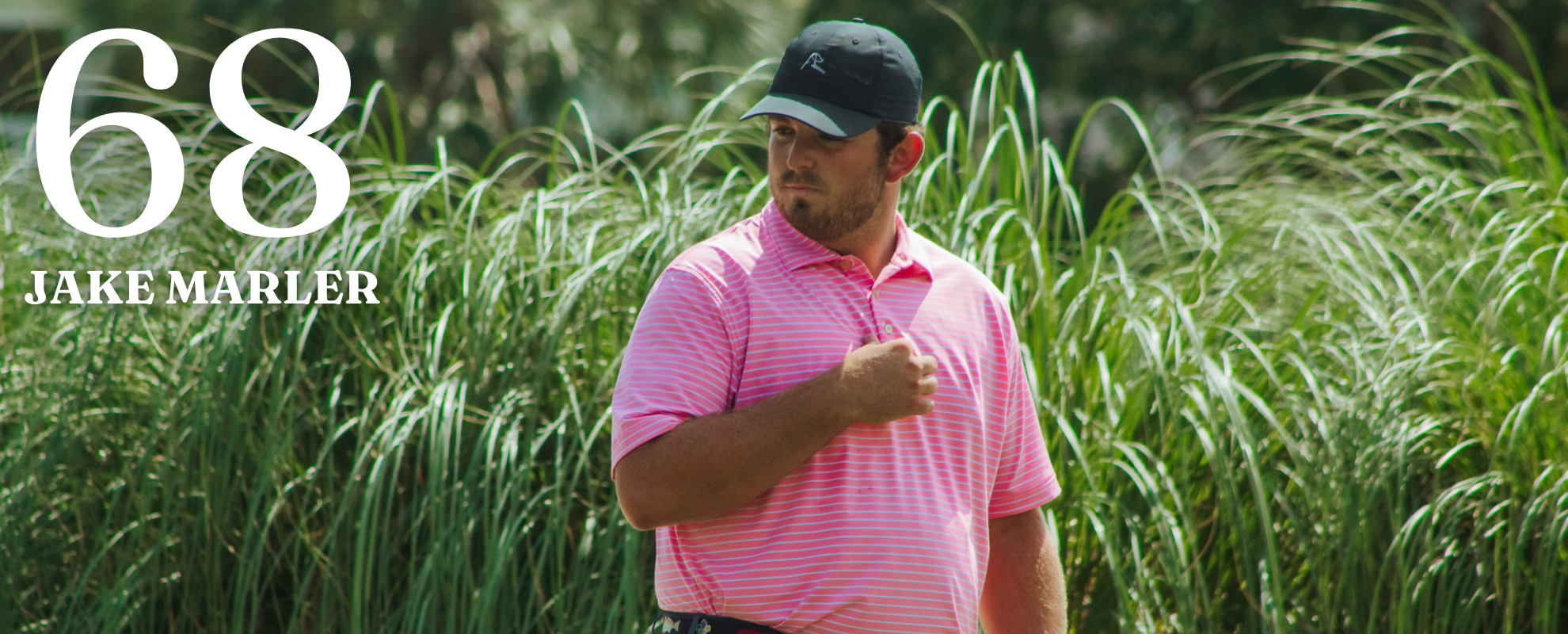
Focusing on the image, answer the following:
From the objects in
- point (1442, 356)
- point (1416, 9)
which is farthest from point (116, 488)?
point (1416, 9)

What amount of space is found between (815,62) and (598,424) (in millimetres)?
1206

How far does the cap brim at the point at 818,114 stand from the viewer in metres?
1.91

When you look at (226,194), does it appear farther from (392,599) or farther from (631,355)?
(631,355)

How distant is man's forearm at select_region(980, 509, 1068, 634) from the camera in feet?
7.21

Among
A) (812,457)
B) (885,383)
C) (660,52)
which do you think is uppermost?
(660,52)

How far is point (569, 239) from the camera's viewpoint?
3.46 m

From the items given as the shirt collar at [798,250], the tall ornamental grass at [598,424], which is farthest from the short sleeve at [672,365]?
the tall ornamental grass at [598,424]

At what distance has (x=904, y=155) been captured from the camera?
2.07m

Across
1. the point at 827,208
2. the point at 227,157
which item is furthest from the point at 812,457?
the point at 227,157

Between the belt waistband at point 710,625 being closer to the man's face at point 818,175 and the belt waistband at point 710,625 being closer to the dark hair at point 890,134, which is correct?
the man's face at point 818,175

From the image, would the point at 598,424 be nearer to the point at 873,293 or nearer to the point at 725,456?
the point at 873,293

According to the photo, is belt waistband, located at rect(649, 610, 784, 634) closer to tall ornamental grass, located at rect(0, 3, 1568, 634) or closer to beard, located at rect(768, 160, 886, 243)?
beard, located at rect(768, 160, 886, 243)

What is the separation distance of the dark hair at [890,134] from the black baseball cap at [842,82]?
0.01 metres

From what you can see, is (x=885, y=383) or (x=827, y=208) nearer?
(x=885, y=383)
